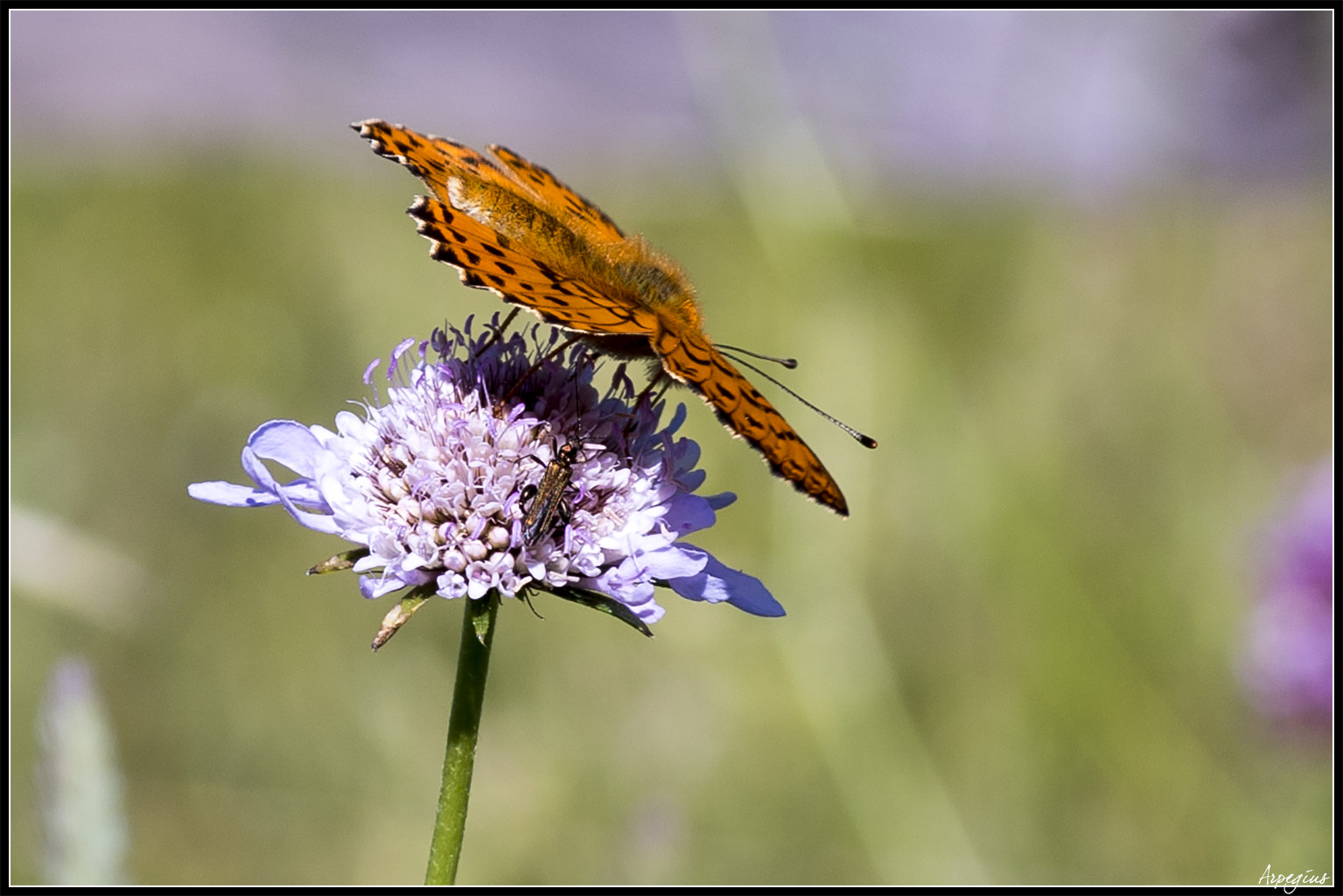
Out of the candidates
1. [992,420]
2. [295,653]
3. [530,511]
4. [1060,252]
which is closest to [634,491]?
[530,511]

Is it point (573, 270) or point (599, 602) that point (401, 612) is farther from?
point (573, 270)

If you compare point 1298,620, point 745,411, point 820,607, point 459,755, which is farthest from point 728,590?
point 1298,620

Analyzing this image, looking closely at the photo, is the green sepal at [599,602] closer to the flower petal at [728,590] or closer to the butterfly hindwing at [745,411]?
the flower petal at [728,590]

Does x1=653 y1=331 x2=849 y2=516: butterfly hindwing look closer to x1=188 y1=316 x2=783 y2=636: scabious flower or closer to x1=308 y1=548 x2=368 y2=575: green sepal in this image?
x1=188 y1=316 x2=783 y2=636: scabious flower

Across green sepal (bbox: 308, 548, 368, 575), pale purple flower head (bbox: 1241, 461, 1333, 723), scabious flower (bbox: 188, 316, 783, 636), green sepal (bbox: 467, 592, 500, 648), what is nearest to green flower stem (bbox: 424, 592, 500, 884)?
green sepal (bbox: 467, 592, 500, 648)

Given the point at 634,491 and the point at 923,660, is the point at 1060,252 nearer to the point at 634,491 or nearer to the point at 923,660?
the point at 923,660

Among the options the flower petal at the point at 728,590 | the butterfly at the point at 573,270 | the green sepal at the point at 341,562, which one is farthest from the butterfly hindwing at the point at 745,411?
the green sepal at the point at 341,562
